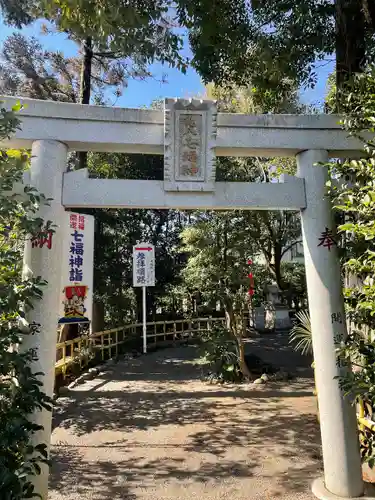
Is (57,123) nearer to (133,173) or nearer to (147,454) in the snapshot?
(147,454)

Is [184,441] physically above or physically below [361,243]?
below

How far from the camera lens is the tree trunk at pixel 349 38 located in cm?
418

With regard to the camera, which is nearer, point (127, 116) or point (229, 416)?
point (127, 116)

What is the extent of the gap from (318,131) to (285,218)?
1036 centimetres

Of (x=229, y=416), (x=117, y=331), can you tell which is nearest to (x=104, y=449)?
(x=229, y=416)

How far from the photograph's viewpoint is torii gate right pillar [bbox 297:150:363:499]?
133 inches

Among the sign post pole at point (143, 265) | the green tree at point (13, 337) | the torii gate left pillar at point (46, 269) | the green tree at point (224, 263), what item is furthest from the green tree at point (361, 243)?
the sign post pole at point (143, 265)

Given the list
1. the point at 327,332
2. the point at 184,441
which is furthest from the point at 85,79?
the point at 327,332

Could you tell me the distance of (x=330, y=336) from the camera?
348 centimetres

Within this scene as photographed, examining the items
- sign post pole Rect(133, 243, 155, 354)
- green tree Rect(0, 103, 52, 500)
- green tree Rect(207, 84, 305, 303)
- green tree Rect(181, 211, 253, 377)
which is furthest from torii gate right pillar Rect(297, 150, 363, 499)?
sign post pole Rect(133, 243, 155, 354)

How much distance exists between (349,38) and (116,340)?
9579 millimetres

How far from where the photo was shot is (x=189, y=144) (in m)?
3.57

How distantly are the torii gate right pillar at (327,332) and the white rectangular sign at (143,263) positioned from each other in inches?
331

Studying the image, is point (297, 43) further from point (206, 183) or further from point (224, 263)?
point (224, 263)
